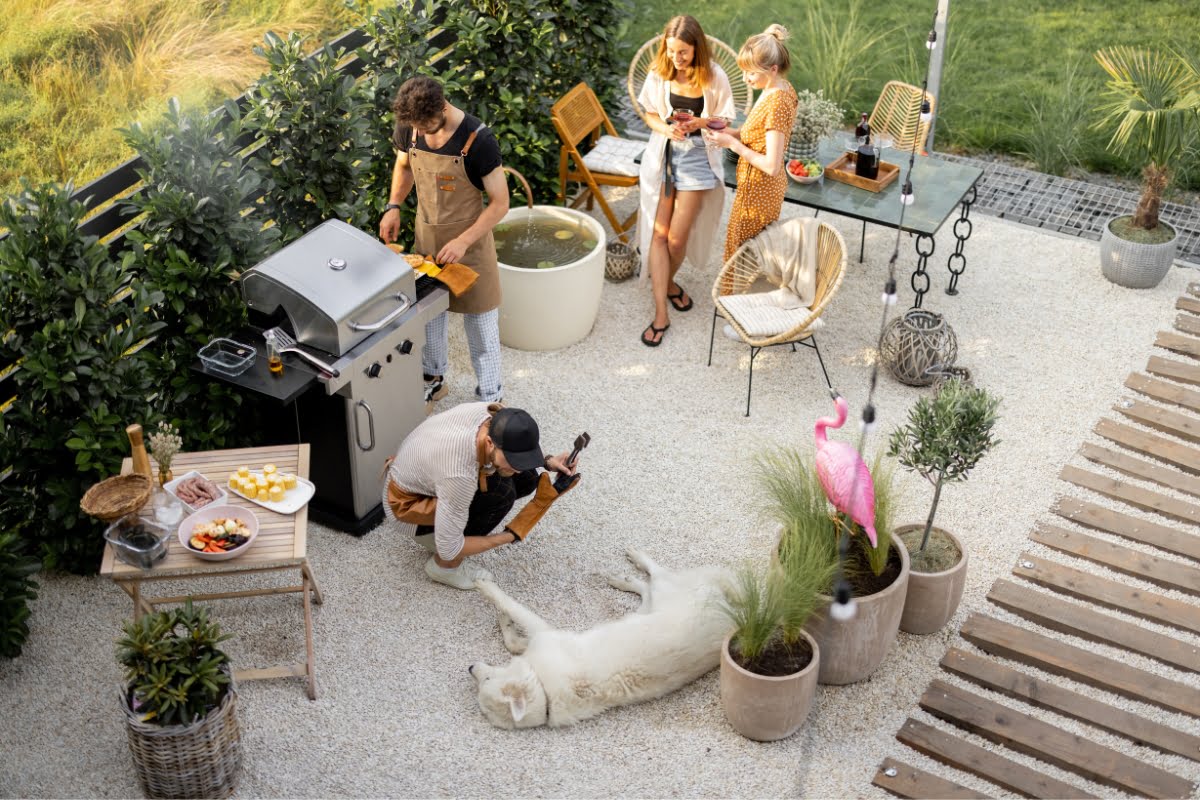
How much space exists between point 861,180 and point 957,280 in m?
0.97

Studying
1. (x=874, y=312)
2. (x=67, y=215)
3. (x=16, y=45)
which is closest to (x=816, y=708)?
(x=874, y=312)

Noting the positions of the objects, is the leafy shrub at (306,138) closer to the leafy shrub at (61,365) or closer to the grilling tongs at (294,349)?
the grilling tongs at (294,349)

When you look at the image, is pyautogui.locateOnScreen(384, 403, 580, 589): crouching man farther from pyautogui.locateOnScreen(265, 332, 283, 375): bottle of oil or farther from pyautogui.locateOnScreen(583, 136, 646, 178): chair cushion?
pyautogui.locateOnScreen(583, 136, 646, 178): chair cushion

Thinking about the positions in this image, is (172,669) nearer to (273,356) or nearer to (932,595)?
(273,356)

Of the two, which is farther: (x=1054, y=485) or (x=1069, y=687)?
(x=1054, y=485)

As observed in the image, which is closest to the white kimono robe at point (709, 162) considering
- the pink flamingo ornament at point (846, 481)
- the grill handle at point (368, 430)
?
the grill handle at point (368, 430)

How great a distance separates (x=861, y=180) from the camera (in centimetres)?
698

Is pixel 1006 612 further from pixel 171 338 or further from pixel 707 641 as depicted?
pixel 171 338

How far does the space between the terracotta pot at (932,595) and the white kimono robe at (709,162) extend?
2.49m

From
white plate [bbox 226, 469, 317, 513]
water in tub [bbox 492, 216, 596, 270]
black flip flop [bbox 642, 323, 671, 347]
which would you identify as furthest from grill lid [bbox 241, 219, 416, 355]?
black flip flop [bbox 642, 323, 671, 347]

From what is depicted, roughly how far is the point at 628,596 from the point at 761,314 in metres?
1.84

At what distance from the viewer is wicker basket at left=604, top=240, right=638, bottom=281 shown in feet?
24.6

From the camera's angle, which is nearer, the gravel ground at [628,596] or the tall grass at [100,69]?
the gravel ground at [628,596]

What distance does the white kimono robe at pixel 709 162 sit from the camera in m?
6.73
